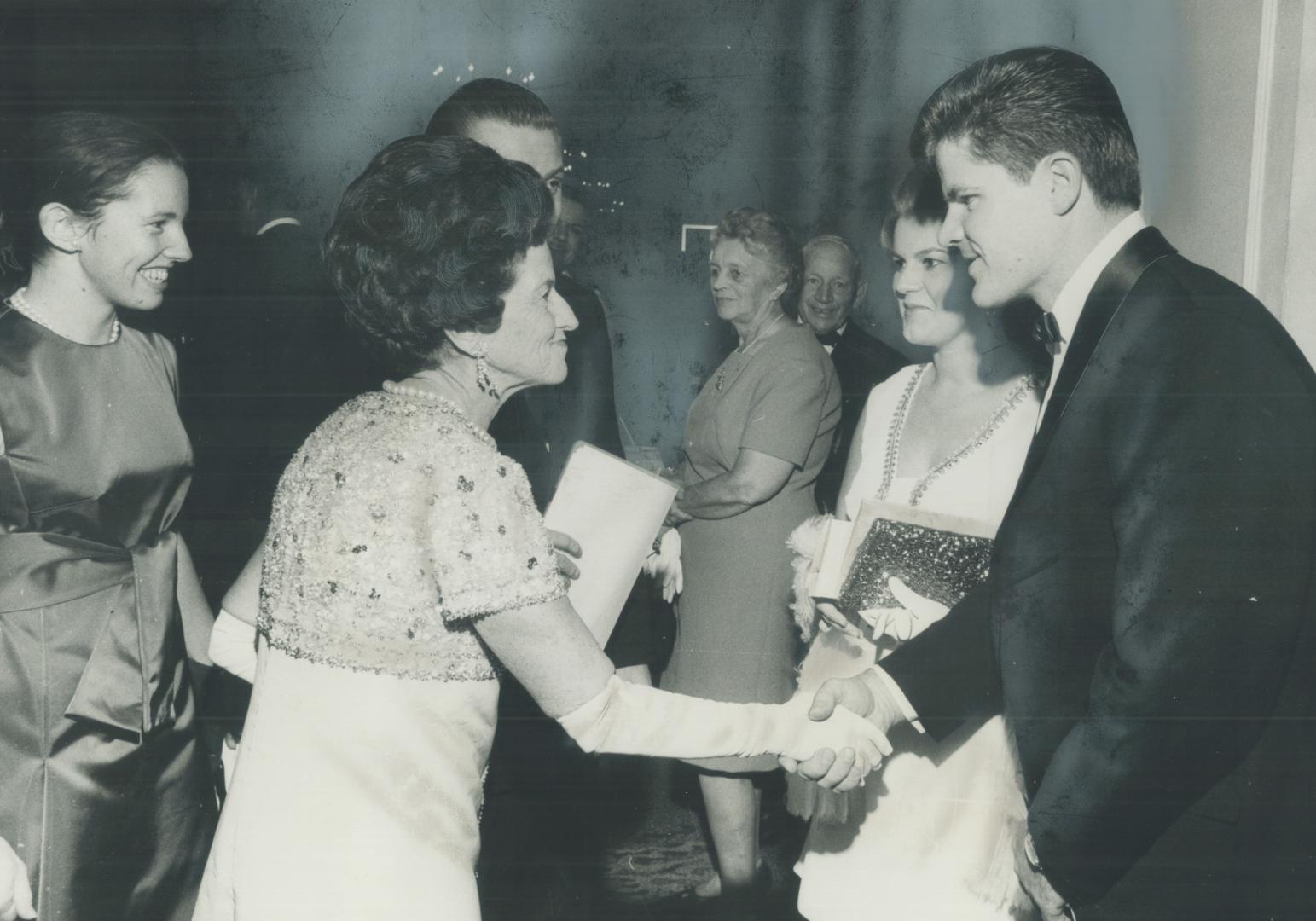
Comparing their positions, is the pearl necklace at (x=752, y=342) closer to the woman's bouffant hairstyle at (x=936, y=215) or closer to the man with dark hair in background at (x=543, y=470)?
the man with dark hair in background at (x=543, y=470)

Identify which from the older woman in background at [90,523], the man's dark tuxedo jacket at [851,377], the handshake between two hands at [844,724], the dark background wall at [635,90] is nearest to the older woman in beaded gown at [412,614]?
the handshake between two hands at [844,724]

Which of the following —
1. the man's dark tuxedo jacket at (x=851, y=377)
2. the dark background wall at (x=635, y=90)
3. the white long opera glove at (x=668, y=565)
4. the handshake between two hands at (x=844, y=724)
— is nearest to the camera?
the handshake between two hands at (x=844, y=724)

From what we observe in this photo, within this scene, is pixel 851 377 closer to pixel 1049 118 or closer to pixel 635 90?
pixel 635 90

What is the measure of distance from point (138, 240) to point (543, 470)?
1.03m

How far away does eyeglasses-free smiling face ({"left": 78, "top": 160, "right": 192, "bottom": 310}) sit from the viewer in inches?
79.4

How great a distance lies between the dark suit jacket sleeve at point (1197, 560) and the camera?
4.46 ft

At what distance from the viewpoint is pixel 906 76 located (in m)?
2.90

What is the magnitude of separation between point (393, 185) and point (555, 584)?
622mm

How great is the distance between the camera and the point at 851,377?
13.1 ft

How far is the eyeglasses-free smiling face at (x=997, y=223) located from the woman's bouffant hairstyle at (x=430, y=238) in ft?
2.09

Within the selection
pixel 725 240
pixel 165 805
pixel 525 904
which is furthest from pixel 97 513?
pixel 725 240

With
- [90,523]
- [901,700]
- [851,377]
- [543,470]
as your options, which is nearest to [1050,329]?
[901,700]

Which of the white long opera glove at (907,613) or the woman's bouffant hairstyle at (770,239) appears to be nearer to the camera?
the white long opera glove at (907,613)

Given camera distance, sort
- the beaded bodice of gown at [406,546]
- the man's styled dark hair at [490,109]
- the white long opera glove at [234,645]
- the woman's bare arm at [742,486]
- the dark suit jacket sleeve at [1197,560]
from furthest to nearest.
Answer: the woman's bare arm at [742,486] → the man's styled dark hair at [490,109] → the white long opera glove at [234,645] → the beaded bodice of gown at [406,546] → the dark suit jacket sleeve at [1197,560]
